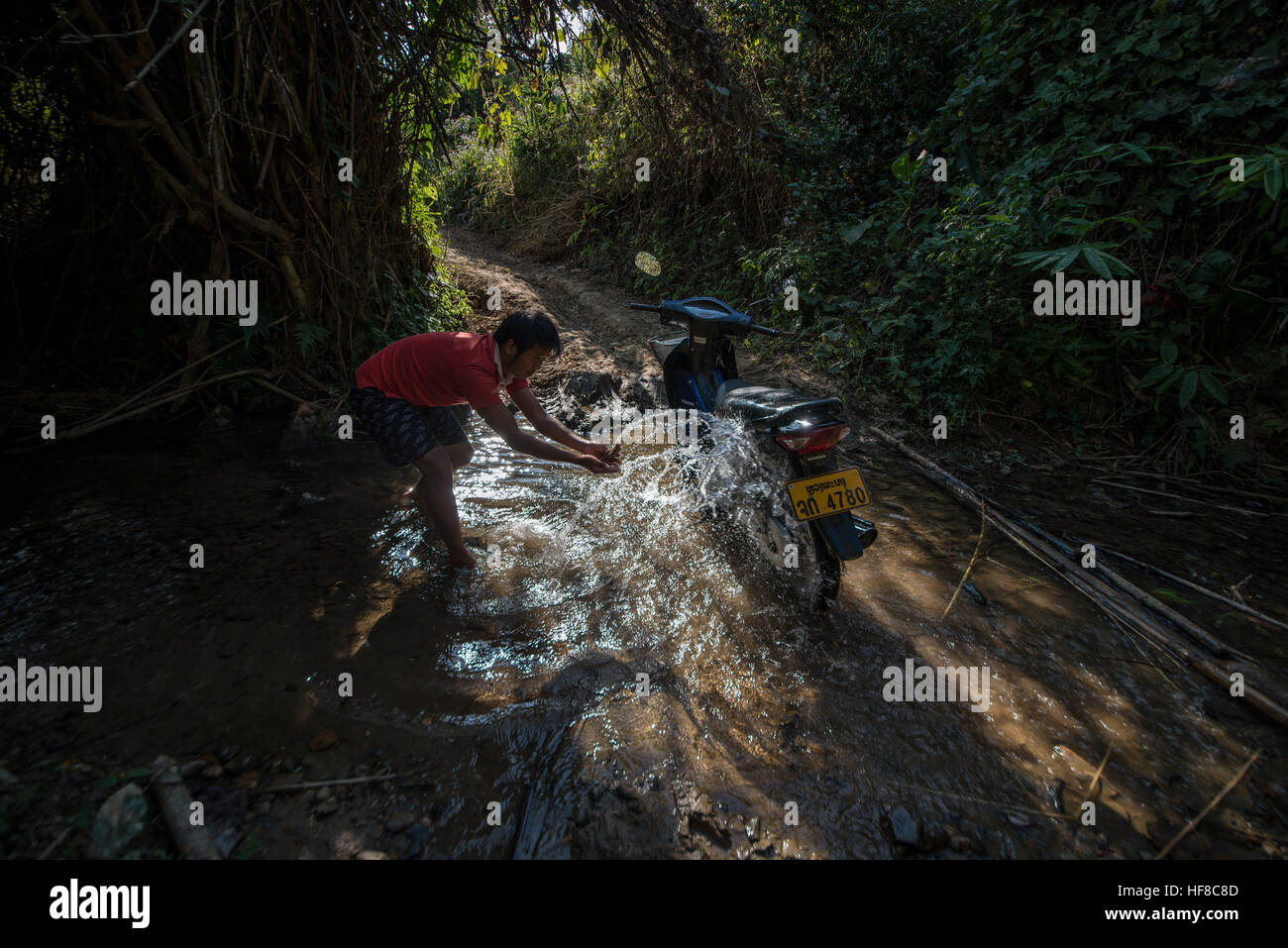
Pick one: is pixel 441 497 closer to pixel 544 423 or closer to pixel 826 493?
pixel 544 423

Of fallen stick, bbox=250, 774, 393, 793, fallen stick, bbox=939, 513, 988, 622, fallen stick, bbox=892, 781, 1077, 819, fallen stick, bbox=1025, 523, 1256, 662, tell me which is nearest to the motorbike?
fallen stick, bbox=939, 513, 988, 622

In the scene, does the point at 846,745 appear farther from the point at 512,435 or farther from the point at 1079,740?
the point at 512,435

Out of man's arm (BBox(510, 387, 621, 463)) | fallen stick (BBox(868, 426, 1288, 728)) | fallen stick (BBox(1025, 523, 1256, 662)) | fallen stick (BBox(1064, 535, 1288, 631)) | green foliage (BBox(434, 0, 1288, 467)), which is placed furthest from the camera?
green foliage (BBox(434, 0, 1288, 467))

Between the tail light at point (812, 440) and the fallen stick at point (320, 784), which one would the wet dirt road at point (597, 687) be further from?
the tail light at point (812, 440)

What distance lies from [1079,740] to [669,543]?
1.93m

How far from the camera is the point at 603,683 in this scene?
2.14 metres

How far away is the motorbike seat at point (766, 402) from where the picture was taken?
235 centimetres

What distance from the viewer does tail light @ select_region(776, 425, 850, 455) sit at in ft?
7.54

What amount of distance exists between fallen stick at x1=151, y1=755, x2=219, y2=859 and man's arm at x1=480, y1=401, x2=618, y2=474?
1.59 m

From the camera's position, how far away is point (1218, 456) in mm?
3744

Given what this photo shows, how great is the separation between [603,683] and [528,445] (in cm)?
117

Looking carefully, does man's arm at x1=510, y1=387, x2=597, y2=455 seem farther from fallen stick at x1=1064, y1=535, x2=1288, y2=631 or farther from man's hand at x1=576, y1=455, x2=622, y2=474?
fallen stick at x1=1064, y1=535, x2=1288, y2=631

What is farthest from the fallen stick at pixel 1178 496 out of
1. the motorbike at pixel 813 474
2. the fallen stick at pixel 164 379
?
the fallen stick at pixel 164 379

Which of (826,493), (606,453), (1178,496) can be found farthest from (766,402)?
(1178,496)
